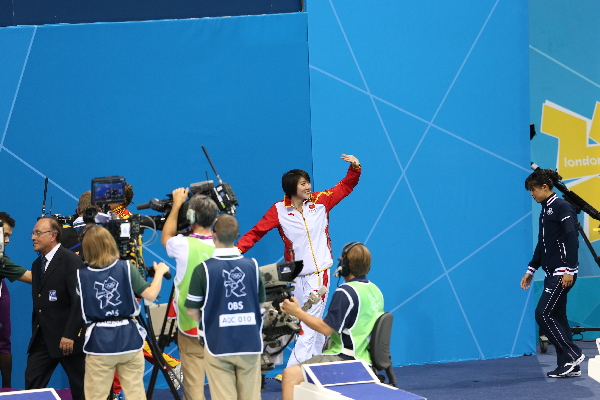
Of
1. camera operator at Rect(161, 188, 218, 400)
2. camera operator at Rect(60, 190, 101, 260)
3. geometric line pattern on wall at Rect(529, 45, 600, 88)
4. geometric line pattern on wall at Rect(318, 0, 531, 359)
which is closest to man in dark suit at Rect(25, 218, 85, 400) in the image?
camera operator at Rect(60, 190, 101, 260)

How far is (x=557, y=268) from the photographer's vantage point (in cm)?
659

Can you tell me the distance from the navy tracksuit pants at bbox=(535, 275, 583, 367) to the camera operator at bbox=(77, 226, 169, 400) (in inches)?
133

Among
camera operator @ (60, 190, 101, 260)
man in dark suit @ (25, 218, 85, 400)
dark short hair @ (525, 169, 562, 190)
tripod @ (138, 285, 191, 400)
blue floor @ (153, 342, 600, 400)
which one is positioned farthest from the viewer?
dark short hair @ (525, 169, 562, 190)

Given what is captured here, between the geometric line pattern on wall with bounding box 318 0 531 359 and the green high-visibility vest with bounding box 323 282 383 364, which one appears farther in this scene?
the geometric line pattern on wall with bounding box 318 0 531 359

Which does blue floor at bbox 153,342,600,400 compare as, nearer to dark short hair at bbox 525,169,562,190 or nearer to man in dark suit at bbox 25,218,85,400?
man in dark suit at bbox 25,218,85,400

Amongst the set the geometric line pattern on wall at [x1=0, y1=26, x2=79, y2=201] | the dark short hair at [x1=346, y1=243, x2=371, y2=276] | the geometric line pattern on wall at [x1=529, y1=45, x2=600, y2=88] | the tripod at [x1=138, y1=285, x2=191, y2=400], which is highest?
the geometric line pattern on wall at [x1=529, y1=45, x2=600, y2=88]

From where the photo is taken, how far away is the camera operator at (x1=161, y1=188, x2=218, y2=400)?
4.69 m

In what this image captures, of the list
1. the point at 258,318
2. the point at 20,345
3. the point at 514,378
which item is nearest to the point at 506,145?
the point at 514,378

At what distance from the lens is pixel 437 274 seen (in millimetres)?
7258

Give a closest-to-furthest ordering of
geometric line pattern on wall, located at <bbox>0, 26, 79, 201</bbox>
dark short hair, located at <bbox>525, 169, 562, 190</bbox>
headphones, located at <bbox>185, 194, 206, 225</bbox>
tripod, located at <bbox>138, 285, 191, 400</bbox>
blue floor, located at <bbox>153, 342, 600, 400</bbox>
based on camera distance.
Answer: headphones, located at <bbox>185, 194, 206, 225</bbox>
tripod, located at <bbox>138, 285, 191, 400</bbox>
blue floor, located at <bbox>153, 342, 600, 400</bbox>
geometric line pattern on wall, located at <bbox>0, 26, 79, 201</bbox>
dark short hair, located at <bbox>525, 169, 562, 190</bbox>

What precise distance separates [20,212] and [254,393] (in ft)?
9.37

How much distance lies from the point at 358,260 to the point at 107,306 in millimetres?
1397

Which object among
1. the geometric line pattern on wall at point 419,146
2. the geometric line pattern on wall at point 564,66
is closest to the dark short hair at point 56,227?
the geometric line pattern on wall at point 419,146

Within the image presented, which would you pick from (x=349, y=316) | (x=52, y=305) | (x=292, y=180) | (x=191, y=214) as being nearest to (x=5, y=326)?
(x=52, y=305)
